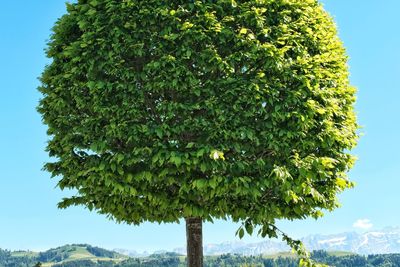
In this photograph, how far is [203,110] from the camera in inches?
577

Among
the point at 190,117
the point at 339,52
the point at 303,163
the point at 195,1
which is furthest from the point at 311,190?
the point at 195,1

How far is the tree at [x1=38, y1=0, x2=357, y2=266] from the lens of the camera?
13.9 meters

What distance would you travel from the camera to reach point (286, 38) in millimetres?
14938

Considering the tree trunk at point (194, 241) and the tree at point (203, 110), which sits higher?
the tree at point (203, 110)

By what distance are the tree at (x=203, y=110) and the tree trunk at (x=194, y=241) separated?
1.96 meters

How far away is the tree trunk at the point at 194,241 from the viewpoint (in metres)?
16.7

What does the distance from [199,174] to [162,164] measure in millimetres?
1282

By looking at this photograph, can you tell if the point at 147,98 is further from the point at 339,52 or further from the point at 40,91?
the point at 339,52

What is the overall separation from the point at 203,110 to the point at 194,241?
5175mm

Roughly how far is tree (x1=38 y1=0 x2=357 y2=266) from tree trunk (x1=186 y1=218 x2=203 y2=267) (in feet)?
6.44

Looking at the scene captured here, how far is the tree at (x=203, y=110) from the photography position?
1387cm

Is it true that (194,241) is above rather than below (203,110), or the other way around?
below

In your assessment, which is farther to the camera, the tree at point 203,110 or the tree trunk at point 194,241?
the tree trunk at point 194,241

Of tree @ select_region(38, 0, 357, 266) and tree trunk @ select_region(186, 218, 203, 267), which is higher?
tree @ select_region(38, 0, 357, 266)
